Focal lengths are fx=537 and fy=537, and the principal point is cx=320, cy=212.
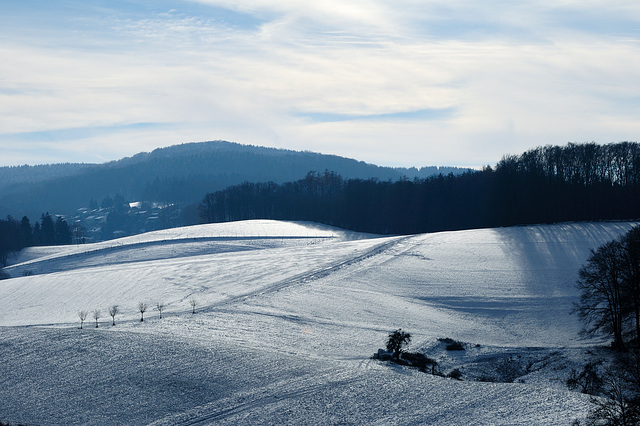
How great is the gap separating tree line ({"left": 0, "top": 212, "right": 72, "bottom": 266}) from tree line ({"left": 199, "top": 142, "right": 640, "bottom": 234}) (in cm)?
5492

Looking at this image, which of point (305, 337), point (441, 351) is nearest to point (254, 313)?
point (305, 337)

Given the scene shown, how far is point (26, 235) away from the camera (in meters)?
132

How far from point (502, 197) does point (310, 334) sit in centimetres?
5730

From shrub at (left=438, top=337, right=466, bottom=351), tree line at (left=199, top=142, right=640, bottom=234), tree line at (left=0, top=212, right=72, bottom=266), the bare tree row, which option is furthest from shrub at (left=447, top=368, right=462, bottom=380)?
tree line at (left=0, top=212, right=72, bottom=266)

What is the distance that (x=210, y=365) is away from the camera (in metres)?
27.9

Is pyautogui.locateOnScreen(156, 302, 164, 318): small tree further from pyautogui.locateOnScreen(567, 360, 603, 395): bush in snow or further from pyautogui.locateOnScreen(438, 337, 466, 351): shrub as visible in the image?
pyautogui.locateOnScreen(567, 360, 603, 395): bush in snow

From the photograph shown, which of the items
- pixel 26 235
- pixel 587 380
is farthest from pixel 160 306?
pixel 26 235

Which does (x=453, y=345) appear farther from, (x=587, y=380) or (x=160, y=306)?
(x=160, y=306)

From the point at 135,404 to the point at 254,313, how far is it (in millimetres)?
16061

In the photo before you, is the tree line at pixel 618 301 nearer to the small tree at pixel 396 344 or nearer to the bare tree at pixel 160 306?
the small tree at pixel 396 344

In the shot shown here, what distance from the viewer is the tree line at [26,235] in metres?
109

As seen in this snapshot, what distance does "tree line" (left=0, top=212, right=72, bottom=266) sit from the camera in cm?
10938

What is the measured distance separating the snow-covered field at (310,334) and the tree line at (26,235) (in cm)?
4758

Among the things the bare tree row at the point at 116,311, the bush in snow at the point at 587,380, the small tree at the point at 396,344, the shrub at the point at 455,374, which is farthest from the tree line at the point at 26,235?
the bush in snow at the point at 587,380
